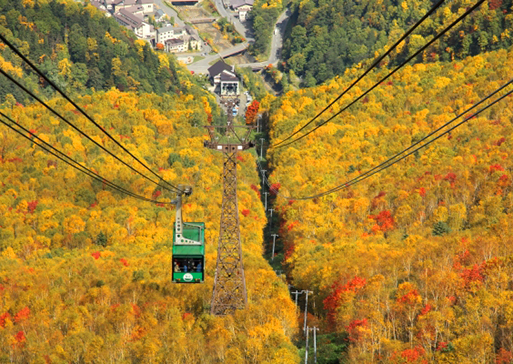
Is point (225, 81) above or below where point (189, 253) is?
above

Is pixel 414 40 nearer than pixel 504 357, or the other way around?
pixel 504 357

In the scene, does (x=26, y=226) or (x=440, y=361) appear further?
(x=26, y=226)

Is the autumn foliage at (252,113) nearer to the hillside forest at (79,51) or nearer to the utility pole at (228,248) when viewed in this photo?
the hillside forest at (79,51)

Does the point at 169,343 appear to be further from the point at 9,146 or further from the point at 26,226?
the point at 9,146

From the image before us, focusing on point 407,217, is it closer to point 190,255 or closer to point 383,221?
point 383,221

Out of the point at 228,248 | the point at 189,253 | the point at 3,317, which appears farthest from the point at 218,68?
the point at 189,253

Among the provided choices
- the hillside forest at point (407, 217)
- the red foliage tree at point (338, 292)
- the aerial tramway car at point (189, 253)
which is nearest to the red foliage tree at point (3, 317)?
the aerial tramway car at point (189, 253)

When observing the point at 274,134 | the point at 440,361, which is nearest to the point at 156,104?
the point at 274,134

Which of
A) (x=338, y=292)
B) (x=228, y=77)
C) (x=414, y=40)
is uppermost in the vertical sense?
(x=414, y=40)

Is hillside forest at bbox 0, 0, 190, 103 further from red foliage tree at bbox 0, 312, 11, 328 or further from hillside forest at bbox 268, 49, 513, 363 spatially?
red foliage tree at bbox 0, 312, 11, 328

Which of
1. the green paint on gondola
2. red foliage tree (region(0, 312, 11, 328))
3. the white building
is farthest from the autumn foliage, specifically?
the green paint on gondola
